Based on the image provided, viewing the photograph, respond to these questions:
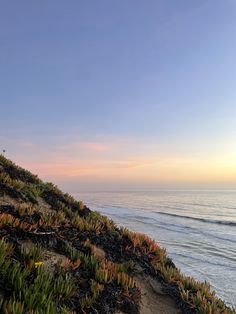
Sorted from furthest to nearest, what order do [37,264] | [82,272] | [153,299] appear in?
[153,299] → [82,272] → [37,264]

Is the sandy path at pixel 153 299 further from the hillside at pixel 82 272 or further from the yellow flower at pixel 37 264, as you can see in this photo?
the yellow flower at pixel 37 264

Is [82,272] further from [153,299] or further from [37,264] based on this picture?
[153,299]

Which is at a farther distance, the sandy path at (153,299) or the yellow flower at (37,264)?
the sandy path at (153,299)

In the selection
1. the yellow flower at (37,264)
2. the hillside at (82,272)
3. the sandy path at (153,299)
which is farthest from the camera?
the sandy path at (153,299)

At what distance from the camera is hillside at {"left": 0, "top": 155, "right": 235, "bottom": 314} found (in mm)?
6692

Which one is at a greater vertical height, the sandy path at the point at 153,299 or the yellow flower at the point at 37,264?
the yellow flower at the point at 37,264

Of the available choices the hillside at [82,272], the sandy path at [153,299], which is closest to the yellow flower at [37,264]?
the hillside at [82,272]

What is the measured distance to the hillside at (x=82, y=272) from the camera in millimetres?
6692

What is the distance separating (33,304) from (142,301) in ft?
11.3

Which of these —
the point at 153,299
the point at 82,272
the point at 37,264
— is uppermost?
the point at 37,264

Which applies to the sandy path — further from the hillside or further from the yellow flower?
the yellow flower

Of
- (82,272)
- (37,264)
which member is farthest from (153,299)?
(37,264)

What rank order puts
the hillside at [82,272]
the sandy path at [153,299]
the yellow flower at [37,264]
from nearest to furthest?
the hillside at [82,272] < the yellow flower at [37,264] < the sandy path at [153,299]

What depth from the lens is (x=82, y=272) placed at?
848 cm
